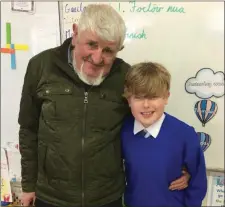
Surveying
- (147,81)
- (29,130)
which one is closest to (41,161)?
(29,130)

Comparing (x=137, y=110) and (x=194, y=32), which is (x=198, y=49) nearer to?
(x=194, y=32)

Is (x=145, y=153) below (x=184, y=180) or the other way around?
the other way around

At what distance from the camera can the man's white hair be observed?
3.11ft

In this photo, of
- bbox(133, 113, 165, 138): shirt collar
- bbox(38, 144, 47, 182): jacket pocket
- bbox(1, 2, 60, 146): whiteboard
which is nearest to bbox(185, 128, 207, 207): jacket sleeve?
bbox(133, 113, 165, 138): shirt collar

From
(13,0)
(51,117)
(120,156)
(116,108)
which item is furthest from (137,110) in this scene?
(13,0)

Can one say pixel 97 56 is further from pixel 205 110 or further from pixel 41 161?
pixel 205 110

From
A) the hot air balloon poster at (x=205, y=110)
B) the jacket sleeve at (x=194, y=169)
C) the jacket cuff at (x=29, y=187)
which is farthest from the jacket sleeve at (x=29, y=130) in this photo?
the hot air balloon poster at (x=205, y=110)

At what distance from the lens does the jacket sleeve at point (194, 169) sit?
1.10 metres

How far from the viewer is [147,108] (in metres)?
1.05

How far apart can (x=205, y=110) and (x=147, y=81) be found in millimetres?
525

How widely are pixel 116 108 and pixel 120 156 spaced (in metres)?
0.20

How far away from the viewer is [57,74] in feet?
3.55

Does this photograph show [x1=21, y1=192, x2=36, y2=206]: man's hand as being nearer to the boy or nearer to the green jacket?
the green jacket

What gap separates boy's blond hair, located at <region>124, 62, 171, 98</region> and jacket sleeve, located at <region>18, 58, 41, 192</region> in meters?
0.36
